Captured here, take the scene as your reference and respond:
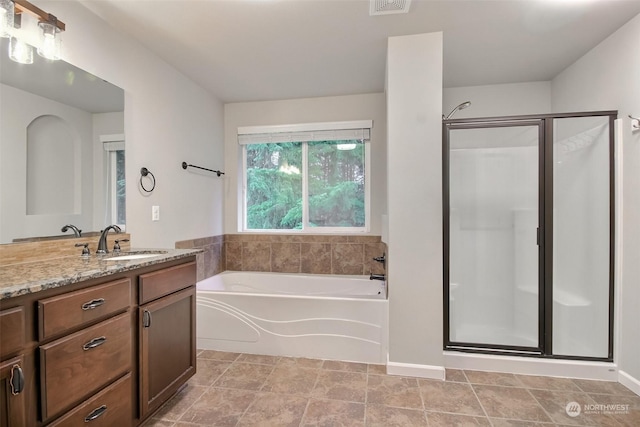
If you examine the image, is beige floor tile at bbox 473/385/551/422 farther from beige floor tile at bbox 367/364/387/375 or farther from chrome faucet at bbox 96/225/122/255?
chrome faucet at bbox 96/225/122/255

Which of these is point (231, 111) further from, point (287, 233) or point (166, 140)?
point (287, 233)

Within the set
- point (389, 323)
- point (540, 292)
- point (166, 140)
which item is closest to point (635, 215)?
point (540, 292)

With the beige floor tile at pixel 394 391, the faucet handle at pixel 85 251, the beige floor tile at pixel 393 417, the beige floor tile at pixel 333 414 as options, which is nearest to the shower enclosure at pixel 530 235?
the beige floor tile at pixel 394 391

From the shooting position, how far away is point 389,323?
2.18 metres

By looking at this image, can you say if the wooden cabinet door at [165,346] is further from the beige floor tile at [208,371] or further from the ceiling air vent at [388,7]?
the ceiling air vent at [388,7]

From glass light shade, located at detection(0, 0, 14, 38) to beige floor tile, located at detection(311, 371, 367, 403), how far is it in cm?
253

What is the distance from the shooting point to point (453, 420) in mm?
1648

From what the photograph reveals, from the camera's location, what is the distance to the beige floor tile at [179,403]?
66.8 inches

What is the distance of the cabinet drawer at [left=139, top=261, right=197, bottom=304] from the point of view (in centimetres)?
149

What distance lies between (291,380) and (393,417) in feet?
2.38

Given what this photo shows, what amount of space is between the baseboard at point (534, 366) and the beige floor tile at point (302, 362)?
0.97 metres

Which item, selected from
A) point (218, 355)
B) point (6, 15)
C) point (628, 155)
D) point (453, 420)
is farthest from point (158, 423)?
point (628, 155)

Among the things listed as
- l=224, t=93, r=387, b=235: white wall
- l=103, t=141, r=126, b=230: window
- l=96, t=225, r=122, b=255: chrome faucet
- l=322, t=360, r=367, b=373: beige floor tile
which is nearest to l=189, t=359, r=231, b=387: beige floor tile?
l=322, t=360, r=367, b=373: beige floor tile

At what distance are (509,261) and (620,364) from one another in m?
0.92
